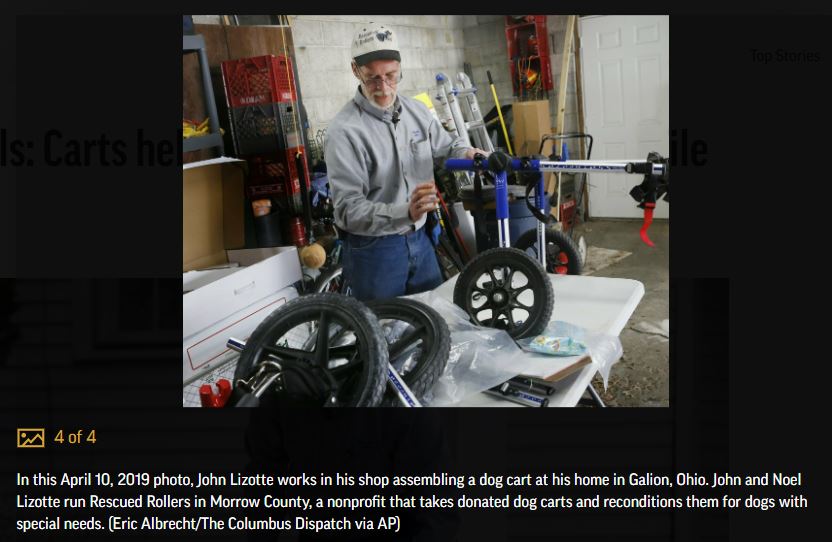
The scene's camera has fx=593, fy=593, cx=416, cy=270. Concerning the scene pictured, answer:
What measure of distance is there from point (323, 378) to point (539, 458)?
0.38 metres

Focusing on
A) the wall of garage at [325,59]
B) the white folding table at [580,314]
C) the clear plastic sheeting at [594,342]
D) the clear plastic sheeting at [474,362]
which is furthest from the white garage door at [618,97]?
the clear plastic sheeting at [474,362]

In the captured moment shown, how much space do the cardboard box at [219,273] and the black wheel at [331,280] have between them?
0.18 m

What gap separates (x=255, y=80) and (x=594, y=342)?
1962mm

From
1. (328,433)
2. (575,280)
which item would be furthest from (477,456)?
(575,280)

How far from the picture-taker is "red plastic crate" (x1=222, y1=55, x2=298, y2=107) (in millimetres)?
2561

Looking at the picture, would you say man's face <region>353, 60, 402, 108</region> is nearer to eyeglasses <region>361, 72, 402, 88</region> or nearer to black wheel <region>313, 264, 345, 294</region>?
eyeglasses <region>361, 72, 402, 88</region>

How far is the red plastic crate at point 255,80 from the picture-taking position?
101 inches

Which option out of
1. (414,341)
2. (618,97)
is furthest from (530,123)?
(414,341)

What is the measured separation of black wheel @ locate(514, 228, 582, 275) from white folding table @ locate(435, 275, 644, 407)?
0.32 meters

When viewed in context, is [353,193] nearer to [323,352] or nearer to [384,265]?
[384,265]

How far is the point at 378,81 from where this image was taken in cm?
173

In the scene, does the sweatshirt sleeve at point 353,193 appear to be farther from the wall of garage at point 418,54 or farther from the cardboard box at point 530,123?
the cardboard box at point 530,123
